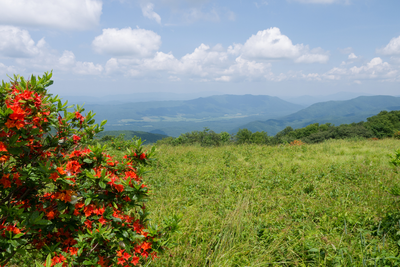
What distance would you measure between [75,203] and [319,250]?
3.37 metres

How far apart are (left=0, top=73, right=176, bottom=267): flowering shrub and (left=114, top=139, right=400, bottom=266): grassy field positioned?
821 mm

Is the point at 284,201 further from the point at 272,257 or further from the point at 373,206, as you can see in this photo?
the point at 272,257

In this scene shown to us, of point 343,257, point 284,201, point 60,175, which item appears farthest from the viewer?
point 284,201

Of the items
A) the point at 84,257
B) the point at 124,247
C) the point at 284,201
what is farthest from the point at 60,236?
the point at 284,201

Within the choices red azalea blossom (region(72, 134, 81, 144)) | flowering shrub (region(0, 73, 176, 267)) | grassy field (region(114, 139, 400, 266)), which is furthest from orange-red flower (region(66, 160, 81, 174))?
grassy field (region(114, 139, 400, 266))

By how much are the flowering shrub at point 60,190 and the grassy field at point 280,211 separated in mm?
821

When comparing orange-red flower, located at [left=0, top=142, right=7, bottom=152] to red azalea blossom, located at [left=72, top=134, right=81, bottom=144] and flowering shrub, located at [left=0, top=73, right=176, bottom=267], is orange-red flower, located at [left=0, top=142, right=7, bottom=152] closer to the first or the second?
flowering shrub, located at [left=0, top=73, right=176, bottom=267]

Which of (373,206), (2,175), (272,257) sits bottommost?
(272,257)

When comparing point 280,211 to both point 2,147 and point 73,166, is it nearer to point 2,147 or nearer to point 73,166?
point 73,166

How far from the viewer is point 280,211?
470cm

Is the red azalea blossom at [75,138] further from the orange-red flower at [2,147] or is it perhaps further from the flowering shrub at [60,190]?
the orange-red flower at [2,147]

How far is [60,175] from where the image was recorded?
1.84 metres

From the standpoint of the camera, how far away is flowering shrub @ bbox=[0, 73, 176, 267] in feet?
5.83

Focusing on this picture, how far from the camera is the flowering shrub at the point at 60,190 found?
1777 millimetres
